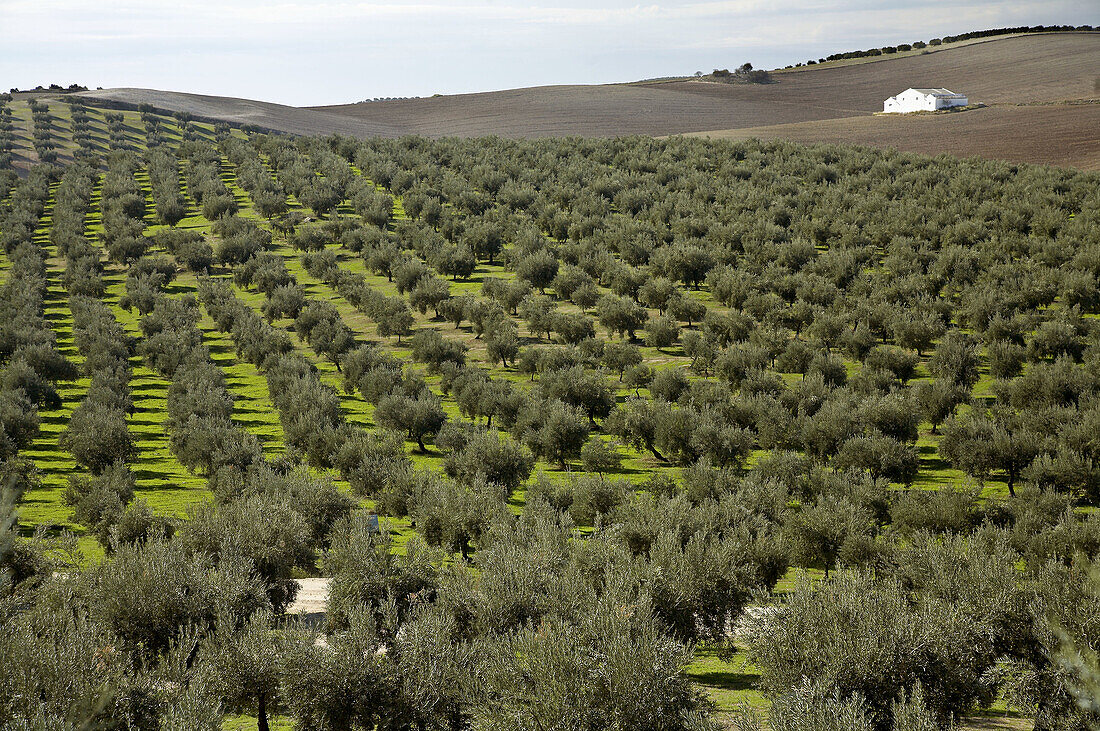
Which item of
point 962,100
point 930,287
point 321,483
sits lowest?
point 321,483

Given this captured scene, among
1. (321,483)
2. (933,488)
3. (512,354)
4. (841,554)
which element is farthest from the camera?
(512,354)

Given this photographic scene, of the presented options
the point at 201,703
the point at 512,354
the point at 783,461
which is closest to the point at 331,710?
the point at 201,703

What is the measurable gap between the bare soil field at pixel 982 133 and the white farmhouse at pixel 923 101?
5.21m

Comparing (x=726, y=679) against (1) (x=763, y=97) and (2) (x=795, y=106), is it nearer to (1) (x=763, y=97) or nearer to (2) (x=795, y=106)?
(2) (x=795, y=106)

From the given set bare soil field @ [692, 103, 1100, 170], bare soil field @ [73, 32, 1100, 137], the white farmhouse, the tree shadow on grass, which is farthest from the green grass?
the white farmhouse

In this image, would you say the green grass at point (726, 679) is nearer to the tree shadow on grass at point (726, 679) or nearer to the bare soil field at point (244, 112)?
the tree shadow on grass at point (726, 679)

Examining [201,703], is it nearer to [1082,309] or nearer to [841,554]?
[841,554]

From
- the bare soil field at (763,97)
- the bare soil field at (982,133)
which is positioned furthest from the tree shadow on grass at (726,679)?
the bare soil field at (763,97)

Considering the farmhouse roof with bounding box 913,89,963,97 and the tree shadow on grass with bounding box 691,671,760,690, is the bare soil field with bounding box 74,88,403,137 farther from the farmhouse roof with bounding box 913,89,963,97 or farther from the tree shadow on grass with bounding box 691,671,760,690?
the tree shadow on grass with bounding box 691,671,760,690

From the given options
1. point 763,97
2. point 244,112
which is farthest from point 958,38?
point 244,112

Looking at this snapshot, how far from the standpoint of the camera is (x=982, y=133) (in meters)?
104

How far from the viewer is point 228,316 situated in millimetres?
57375

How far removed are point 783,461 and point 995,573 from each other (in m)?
16.0

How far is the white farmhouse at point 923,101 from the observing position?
12506 centimetres
